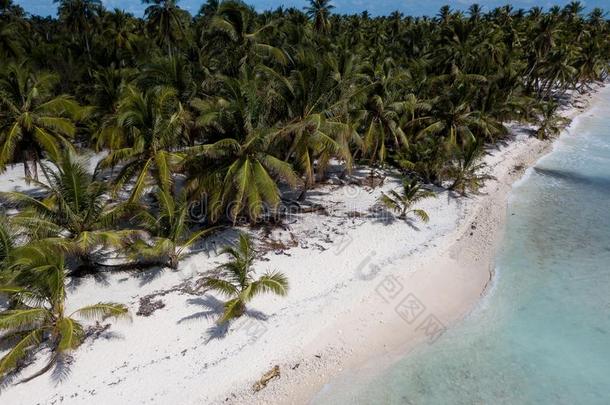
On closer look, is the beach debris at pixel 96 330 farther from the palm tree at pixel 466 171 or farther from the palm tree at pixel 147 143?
the palm tree at pixel 466 171

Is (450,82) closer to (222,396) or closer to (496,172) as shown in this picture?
(496,172)

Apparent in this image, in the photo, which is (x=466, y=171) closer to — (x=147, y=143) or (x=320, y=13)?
(x=147, y=143)

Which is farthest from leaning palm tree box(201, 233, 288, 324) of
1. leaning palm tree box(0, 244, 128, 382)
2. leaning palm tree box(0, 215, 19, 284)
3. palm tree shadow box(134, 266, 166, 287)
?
leaning palm tree box(0, 215, 19, 284)

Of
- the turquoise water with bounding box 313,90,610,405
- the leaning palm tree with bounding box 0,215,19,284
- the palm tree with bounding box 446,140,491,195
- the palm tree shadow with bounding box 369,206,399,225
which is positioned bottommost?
the turquoise water with bounding box 313,90,610,405

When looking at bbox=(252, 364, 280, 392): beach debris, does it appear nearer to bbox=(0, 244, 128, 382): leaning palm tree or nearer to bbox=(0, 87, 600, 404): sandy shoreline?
bbox=(0, 87, 600, 404): sandy shoreline

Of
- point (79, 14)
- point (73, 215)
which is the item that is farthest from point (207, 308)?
point (79, 14)

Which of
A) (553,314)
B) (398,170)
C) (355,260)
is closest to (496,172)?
(398,170)
